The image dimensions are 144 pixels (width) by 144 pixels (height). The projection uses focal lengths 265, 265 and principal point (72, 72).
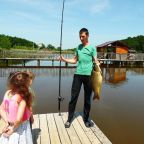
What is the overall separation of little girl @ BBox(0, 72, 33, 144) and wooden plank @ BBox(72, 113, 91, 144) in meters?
1.47

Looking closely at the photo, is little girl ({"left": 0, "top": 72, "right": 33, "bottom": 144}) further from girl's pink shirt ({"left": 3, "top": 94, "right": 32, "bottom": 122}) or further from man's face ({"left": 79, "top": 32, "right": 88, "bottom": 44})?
man's face ({"left": 79, "top": 32, "right": 88, "bottom": 44})

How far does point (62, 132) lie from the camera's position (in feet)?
16.3

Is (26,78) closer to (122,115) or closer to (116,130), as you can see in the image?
(116,130)

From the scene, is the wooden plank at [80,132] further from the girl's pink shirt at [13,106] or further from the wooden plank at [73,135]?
the girl's pink shirt at [13,106]

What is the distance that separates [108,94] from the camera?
457 inches

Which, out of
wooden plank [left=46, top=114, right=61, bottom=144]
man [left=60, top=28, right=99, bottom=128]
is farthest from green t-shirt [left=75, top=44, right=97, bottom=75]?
wooden plank [left=46, top=114, right=61, bottom=144]

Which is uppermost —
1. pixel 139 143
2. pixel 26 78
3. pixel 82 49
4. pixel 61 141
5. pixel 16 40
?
pixel 16 40

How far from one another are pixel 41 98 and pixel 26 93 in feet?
23.7

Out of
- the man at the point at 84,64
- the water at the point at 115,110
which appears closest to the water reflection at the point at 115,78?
the water at the point at 115,110

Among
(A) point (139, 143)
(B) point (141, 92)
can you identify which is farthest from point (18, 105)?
(B) point (141, 92)

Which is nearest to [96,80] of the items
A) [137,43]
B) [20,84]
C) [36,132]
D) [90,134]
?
[90,134]

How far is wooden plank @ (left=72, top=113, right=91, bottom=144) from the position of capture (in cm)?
458

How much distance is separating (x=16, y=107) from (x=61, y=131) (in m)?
2.00

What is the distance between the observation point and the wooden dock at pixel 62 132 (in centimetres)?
458
